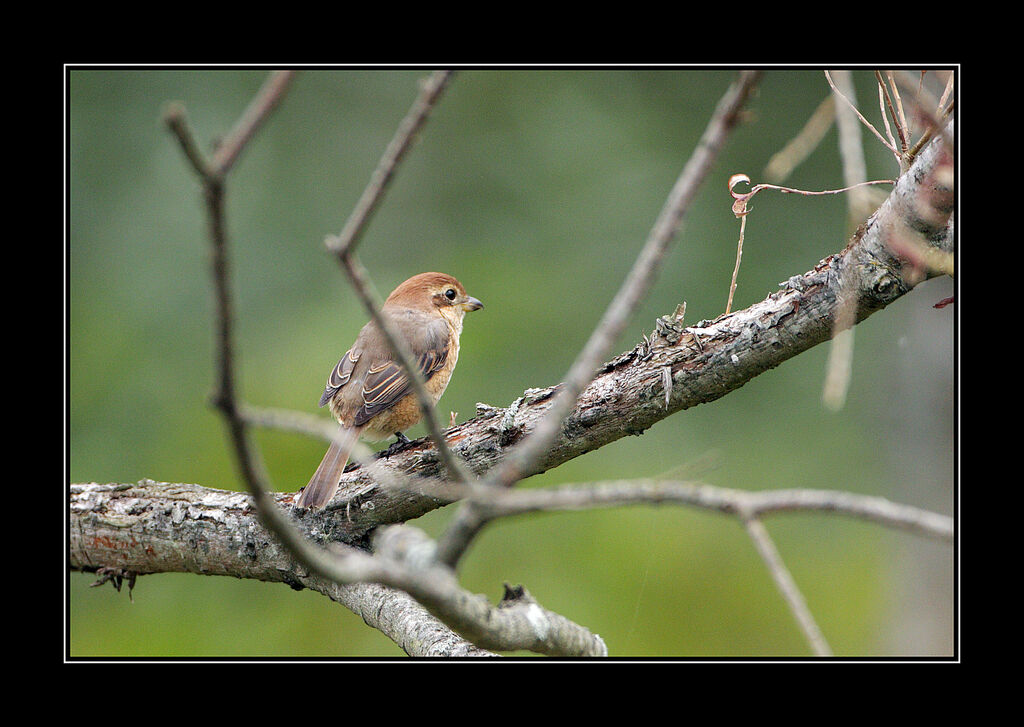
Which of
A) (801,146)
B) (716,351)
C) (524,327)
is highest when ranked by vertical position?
(524,327)

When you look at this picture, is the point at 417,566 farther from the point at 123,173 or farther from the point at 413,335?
the point at 123,173

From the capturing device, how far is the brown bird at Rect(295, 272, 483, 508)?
4102 millimetres

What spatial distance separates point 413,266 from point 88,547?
3.74 m

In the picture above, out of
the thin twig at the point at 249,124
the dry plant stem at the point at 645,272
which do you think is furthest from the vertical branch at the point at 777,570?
the thin twig at the point at 249,124

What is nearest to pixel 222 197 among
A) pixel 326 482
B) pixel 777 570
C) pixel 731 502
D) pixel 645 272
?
pixel 645 272

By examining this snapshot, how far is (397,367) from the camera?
422 centimetres

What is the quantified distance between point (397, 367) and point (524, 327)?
2017mm

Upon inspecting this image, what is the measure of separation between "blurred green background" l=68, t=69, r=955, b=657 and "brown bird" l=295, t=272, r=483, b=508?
66 centimetres

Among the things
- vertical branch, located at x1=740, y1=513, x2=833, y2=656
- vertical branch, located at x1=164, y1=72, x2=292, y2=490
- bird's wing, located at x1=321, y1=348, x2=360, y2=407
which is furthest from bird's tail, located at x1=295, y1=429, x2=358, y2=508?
vertical branch, located at x1=740, y1=513, x2=833, y2=656

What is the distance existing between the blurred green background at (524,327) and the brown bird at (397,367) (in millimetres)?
658

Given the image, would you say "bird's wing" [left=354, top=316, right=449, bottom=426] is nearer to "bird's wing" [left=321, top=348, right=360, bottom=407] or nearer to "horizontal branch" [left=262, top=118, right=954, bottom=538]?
"bird's wing" [left=321, top=348, right=360, bottom=407]

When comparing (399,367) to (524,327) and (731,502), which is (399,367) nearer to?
(524,327)

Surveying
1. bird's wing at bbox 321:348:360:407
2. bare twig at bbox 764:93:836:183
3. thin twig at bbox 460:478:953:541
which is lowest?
thin twig at bbox 460:478:953:541

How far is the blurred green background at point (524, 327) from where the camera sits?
205 inches
